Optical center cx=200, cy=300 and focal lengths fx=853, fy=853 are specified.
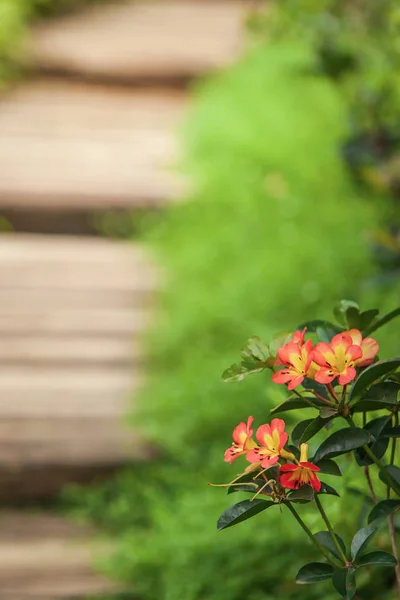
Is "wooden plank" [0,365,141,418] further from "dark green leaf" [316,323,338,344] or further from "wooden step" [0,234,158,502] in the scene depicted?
"dark green leaf" [316,323,338,344]

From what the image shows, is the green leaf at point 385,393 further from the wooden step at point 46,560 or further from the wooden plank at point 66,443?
the wooden plank at point 66,443

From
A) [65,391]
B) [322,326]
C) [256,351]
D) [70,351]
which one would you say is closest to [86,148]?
[70,351]

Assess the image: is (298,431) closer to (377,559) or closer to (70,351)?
(377,559)

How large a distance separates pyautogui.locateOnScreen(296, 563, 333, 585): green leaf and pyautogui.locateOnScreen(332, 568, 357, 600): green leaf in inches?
0.9

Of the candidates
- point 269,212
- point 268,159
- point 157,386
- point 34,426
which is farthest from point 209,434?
point 268,159

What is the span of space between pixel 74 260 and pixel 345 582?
93.0 inches

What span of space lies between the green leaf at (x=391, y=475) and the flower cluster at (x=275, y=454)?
115mm

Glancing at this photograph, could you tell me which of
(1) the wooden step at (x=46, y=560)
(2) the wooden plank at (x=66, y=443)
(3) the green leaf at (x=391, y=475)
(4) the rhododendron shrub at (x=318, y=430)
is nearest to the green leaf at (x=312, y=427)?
(4) the rhododendron shrub at (x=318, y=430)

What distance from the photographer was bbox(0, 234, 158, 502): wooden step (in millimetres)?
2367

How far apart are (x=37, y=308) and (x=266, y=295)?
0.81 metres

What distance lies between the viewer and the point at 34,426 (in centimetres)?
246

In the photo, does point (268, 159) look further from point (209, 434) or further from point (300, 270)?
point (209, 434)

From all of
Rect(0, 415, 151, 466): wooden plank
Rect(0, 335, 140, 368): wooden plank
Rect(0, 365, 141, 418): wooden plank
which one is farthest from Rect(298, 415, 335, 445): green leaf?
Rect(0, 335, 140, 368): wooden plank

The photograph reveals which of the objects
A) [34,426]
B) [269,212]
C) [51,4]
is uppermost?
[51,4]
